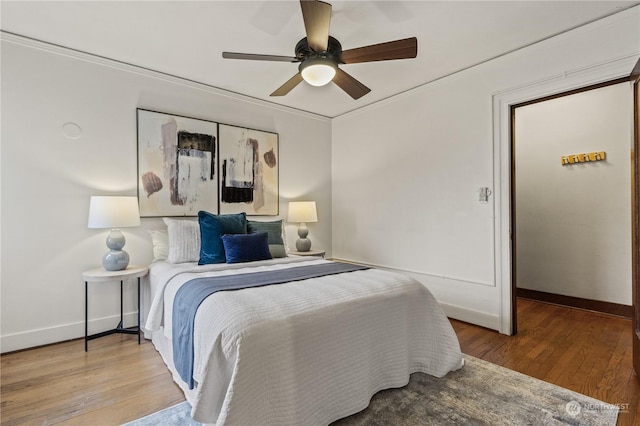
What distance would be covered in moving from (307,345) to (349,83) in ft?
6.54

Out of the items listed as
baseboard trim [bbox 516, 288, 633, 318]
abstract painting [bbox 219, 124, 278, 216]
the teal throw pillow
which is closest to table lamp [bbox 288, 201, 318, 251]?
abstract painting [bbox 219, 124, 278, 216]

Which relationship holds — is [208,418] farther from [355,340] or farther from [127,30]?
[127,30]

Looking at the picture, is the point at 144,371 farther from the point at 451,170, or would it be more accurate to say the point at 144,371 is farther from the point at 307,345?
the point at 451,170

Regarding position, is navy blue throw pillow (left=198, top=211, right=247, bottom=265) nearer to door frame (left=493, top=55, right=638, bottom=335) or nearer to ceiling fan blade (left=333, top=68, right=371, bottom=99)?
ceiling fan blade (left=333, top=68, right=371, bottom=99)

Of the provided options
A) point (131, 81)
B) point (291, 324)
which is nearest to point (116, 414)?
point (291, 324)

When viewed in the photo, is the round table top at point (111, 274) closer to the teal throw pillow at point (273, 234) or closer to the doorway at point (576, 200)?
the teal throw pillow at point (273, 234)

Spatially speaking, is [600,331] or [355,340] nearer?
[355,340]

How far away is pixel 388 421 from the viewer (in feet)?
5.57

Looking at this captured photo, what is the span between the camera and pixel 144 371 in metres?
2.29

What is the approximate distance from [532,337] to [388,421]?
2.02 metres

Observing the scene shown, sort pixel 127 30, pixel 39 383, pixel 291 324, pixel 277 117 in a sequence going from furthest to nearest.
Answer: pixel 277 117
pixel 127 30
pixel 39 383
pixel 291 324

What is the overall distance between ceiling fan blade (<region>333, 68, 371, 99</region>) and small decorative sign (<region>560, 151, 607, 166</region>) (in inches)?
121

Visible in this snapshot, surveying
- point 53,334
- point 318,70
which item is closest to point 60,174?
point 53,334

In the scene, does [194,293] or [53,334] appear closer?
[194,293]
